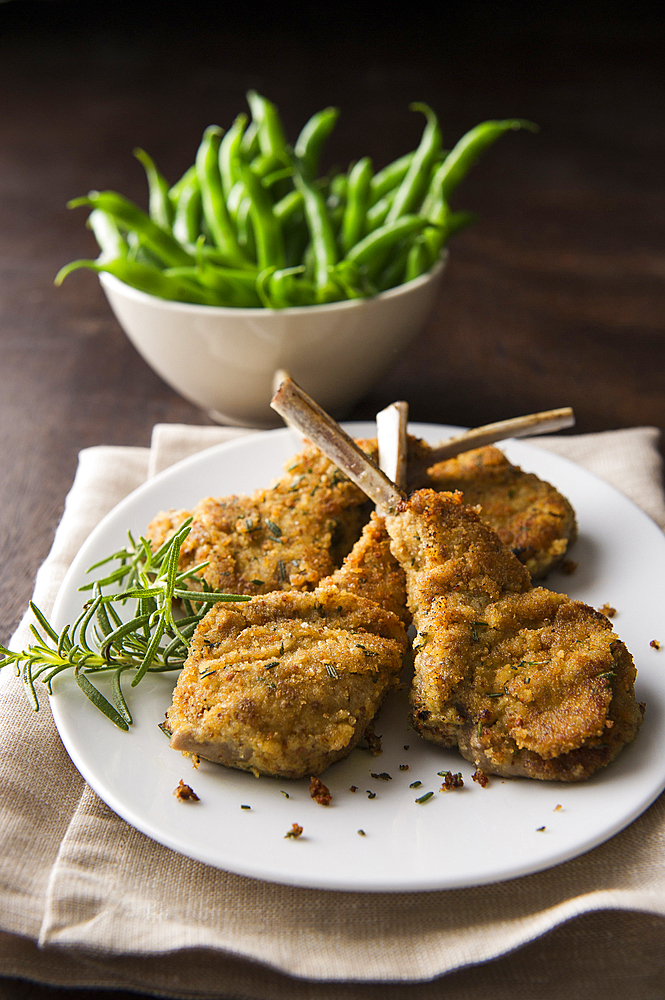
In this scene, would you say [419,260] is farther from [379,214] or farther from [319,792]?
[319,792]

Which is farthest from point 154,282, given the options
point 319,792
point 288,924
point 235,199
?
point 288,924

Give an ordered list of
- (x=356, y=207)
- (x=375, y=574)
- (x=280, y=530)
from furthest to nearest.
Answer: (x=356, y=207) < (x=280, y=530) < (x=375, y=574)

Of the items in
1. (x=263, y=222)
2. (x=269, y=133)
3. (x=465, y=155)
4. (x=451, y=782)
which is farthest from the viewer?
(x=269, y=133)

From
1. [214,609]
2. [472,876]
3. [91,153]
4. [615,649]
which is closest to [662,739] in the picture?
[615,649]

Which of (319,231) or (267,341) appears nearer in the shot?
(267,341)

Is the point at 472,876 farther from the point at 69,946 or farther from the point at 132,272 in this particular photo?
the point at 132,272
